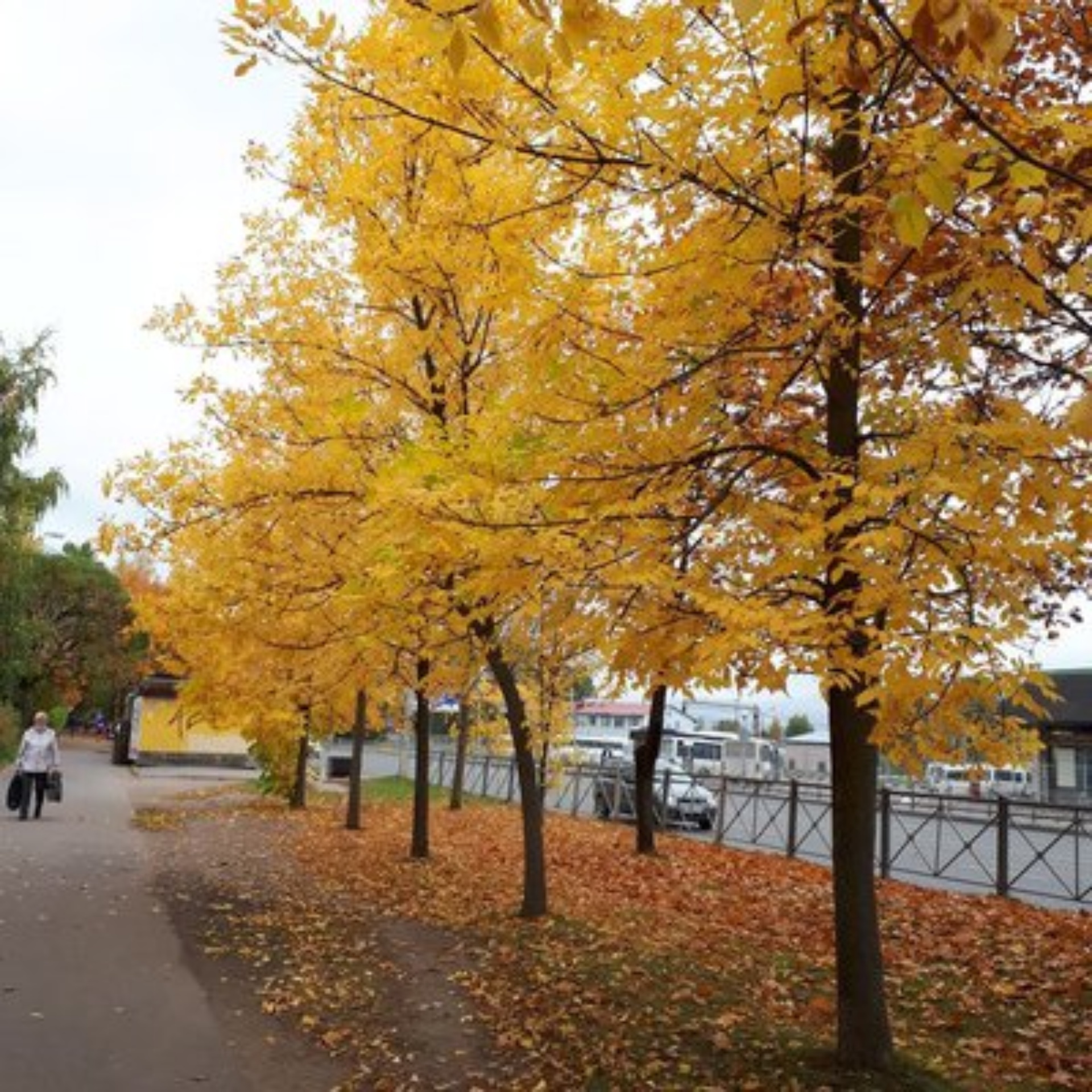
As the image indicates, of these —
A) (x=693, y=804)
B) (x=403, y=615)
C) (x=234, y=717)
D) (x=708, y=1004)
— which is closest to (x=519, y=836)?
(x=234, y=717)

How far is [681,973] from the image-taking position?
7.51 m

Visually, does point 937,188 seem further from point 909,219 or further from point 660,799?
point 660,799

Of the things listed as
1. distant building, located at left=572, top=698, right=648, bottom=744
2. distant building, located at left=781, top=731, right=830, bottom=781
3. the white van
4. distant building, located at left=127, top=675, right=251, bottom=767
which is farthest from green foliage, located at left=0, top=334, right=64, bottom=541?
distant building, located at left=572, top=698, right=648, bottom=744

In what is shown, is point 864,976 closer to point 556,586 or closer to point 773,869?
point 556,586

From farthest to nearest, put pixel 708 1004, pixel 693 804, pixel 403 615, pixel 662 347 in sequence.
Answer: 1. pixel 693 804
2. pixel 403 615
3. pixel 708 1004
4. pixel 662 347

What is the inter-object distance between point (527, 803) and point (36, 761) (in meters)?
10.1

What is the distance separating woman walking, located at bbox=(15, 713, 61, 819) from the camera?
16297mm

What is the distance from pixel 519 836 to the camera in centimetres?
1742

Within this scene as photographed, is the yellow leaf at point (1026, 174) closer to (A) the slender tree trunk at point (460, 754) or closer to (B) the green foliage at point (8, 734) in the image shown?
(A) the slender tree trunk at point (460, 754)

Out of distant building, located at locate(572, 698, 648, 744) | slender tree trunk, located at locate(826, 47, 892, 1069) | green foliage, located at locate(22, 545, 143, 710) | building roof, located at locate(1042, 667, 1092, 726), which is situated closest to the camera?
slender tree trunk, located at locate(826, 47, 892, 1069)

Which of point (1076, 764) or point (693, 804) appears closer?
point (693, 804)

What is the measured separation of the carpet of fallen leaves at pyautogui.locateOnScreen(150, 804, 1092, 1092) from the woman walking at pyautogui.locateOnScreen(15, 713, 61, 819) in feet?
18.3

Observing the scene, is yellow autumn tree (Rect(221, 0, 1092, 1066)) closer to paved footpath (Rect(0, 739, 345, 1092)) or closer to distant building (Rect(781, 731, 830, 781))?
paved footpath (Rect(0, 739, 345, 1092))

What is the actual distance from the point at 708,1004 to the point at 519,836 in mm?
10960
